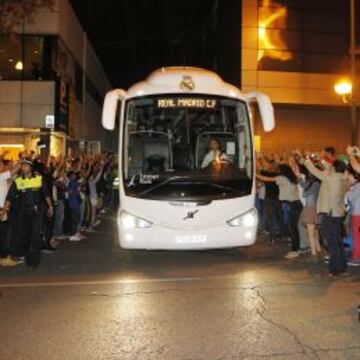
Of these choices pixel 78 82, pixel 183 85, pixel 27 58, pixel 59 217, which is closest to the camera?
pixel 183 85

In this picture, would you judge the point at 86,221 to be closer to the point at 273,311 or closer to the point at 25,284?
the point at 25,284

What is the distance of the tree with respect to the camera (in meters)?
22.7

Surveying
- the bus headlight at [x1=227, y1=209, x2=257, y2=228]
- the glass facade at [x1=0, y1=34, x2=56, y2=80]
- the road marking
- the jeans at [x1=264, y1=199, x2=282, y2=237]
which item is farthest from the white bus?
the glass facade at [x1=0, y1=34, x2=56, y2=80]

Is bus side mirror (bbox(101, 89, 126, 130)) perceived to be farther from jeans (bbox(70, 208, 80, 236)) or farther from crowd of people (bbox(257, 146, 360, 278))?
jeans (bbox(70, 208, 80, 236))

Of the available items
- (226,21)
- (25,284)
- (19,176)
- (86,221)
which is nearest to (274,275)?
(25,284)

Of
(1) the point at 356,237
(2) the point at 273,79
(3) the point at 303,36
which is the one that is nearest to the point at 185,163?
(1) the point at 356,237

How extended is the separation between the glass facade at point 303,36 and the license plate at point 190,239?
16.8 metres

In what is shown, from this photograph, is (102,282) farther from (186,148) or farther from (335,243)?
(335,243)

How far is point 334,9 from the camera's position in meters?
26.9

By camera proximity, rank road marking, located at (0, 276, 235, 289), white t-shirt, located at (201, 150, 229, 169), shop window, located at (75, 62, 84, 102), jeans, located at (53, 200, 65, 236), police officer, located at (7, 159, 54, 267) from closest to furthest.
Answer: road marking, located at (0, 276, 235, 289), white t-shirt, located at (201, 150, 229, 169), police officer, located at (7, 159, 54, 267), jeans, located at (53, 200, 65, 236), shop window, located at (75, 62, 84, 102)

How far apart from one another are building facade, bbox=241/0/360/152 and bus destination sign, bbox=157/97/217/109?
14.9m

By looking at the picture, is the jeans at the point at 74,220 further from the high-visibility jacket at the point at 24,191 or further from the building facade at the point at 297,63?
the building facade at the point at 297,63

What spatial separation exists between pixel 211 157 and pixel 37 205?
313cm

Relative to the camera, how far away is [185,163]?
10.5 metres
